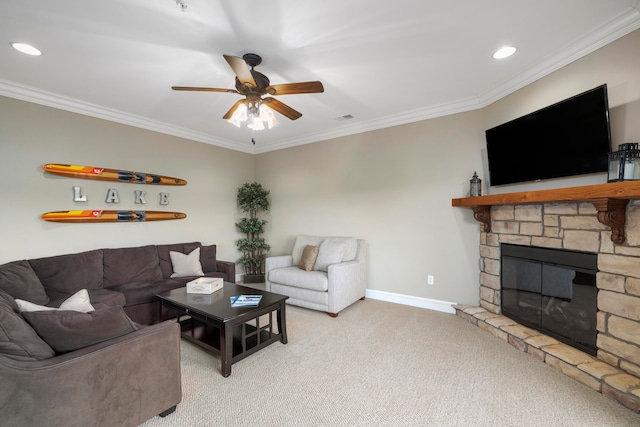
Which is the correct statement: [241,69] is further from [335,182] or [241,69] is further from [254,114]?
[335,182]

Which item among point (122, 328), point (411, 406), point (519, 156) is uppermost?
point (519, 156)

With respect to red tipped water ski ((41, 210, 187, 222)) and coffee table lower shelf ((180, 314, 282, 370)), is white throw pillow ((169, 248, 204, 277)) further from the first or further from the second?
coffee table lower shelf ((180, 314, 282, 370))

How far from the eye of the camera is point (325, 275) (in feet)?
11.8

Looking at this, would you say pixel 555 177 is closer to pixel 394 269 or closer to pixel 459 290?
pixel 459 290

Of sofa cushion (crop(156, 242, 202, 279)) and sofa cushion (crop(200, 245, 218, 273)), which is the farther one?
sofa cushion (crop(200, 245, 218, 273))

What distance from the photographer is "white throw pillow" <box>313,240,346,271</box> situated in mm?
3883

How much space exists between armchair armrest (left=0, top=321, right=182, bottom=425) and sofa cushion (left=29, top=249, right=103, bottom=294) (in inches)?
81.8

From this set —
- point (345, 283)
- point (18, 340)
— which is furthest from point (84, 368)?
point (345, 283)

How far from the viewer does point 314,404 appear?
74.3 inches

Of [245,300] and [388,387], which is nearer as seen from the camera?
[388,387]

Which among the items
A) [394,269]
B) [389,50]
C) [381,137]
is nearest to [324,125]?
[381,137]

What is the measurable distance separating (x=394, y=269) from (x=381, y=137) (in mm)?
1962

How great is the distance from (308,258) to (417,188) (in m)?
1.84

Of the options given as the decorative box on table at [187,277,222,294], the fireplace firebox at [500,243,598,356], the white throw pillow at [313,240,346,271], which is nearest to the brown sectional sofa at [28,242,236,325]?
the decorative box on table at [187,277,222,294]
